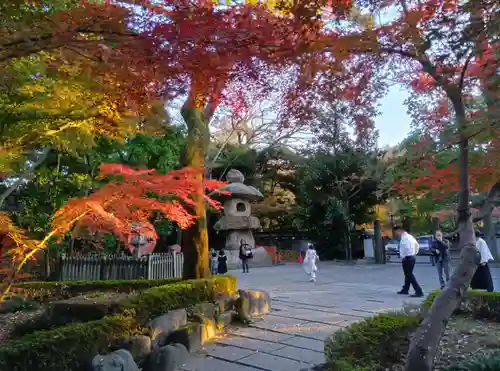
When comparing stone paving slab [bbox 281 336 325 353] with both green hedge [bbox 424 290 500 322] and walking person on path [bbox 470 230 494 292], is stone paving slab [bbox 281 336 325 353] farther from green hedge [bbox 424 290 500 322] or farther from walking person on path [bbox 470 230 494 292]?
walking person on path [bbox 470 230 494 292]

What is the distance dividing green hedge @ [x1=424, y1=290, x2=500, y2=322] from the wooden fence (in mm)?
8633

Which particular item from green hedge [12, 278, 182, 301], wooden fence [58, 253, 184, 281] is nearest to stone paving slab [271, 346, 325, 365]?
green hedge [12, 278, 182, 301]

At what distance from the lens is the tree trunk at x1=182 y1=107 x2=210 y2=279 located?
28.5 ft

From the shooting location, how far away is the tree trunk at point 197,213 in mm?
8688

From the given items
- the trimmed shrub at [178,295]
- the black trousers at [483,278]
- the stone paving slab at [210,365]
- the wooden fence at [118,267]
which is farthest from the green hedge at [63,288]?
the black trousers at [483,278]

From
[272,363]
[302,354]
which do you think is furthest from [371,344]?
[272,363]

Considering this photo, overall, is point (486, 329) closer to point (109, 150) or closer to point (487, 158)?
point (487, 158)

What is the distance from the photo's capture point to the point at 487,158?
4.74 metres

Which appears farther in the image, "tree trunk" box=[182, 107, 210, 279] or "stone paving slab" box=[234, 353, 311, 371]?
"tree trunk" box=[182, 107, 210, 279]

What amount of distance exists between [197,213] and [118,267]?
5.97 metres

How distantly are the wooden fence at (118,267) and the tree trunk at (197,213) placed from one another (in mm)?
4464

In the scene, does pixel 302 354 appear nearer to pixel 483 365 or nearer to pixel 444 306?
pixel 483 365

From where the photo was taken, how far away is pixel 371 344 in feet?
14.8

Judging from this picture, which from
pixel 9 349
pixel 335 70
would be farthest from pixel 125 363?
pixel 335 70
